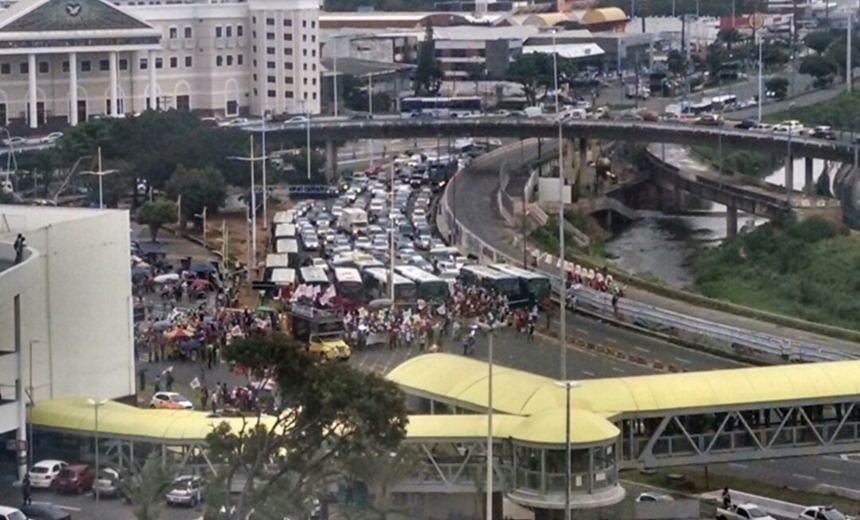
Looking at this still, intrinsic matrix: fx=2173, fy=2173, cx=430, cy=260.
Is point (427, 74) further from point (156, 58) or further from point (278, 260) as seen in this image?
point (278, 260)

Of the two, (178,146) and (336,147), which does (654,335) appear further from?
(336,147)

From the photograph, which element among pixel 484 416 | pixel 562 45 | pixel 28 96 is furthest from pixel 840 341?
pixel 562 45

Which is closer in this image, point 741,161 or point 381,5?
point 741,161

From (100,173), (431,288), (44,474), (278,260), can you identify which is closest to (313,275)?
(431,288)

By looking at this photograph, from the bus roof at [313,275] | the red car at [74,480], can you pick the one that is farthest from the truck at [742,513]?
the bus roof at [313,275]

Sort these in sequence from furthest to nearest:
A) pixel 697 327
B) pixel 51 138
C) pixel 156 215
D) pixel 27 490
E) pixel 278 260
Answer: pixel 51 138 → pixel 156 215 → pixel 278 260 → pixel 697 327 → pixel 27 490
